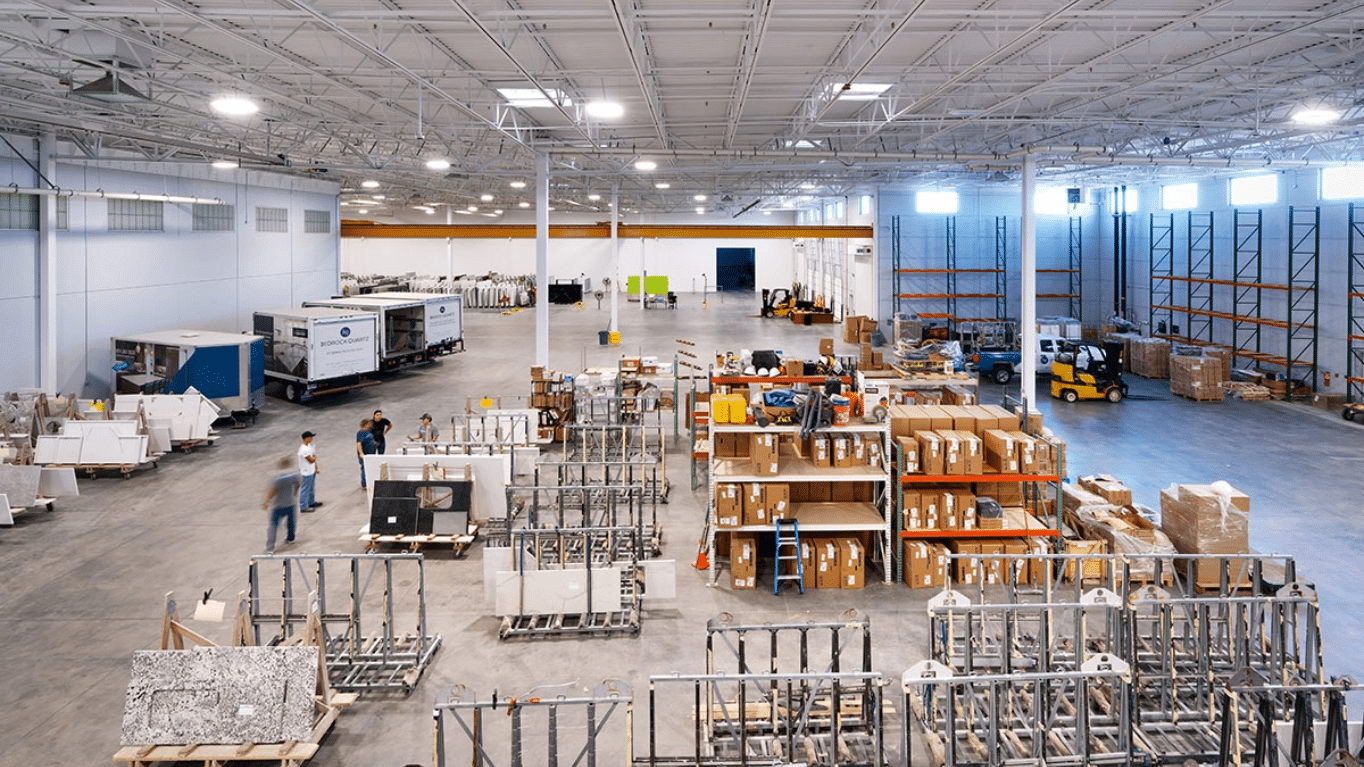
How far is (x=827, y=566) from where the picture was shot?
11.3 m

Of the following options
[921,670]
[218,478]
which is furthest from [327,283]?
[921,670]

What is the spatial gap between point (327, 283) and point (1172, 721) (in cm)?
3430

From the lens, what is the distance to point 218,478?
16.9 m

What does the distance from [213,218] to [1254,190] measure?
3066 cm

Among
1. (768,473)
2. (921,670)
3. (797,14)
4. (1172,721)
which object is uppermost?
(797,14)

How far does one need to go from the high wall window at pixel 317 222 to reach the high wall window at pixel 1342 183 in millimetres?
31871

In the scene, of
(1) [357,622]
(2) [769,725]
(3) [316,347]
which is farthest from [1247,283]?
(1) [357,622]

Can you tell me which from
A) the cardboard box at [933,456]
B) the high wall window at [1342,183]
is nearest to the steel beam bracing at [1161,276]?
the high wall window at [1342,183]

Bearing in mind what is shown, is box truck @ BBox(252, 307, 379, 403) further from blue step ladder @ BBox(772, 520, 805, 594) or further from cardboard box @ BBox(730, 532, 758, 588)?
blue step ladder @ BBox(772, 520, 805, 594)

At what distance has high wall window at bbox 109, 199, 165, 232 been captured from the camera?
76.3 feet

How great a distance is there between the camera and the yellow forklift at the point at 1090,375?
80.9 ft

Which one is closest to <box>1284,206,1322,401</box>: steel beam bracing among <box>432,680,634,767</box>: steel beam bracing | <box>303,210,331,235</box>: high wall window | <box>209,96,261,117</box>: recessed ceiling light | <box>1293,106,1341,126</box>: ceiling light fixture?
<box>1293,106,1341,126</box>: ceiling light fixture

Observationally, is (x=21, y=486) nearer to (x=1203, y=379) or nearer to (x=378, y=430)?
(x=378, y=430)

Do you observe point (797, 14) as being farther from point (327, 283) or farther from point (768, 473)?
point (327, 283)
